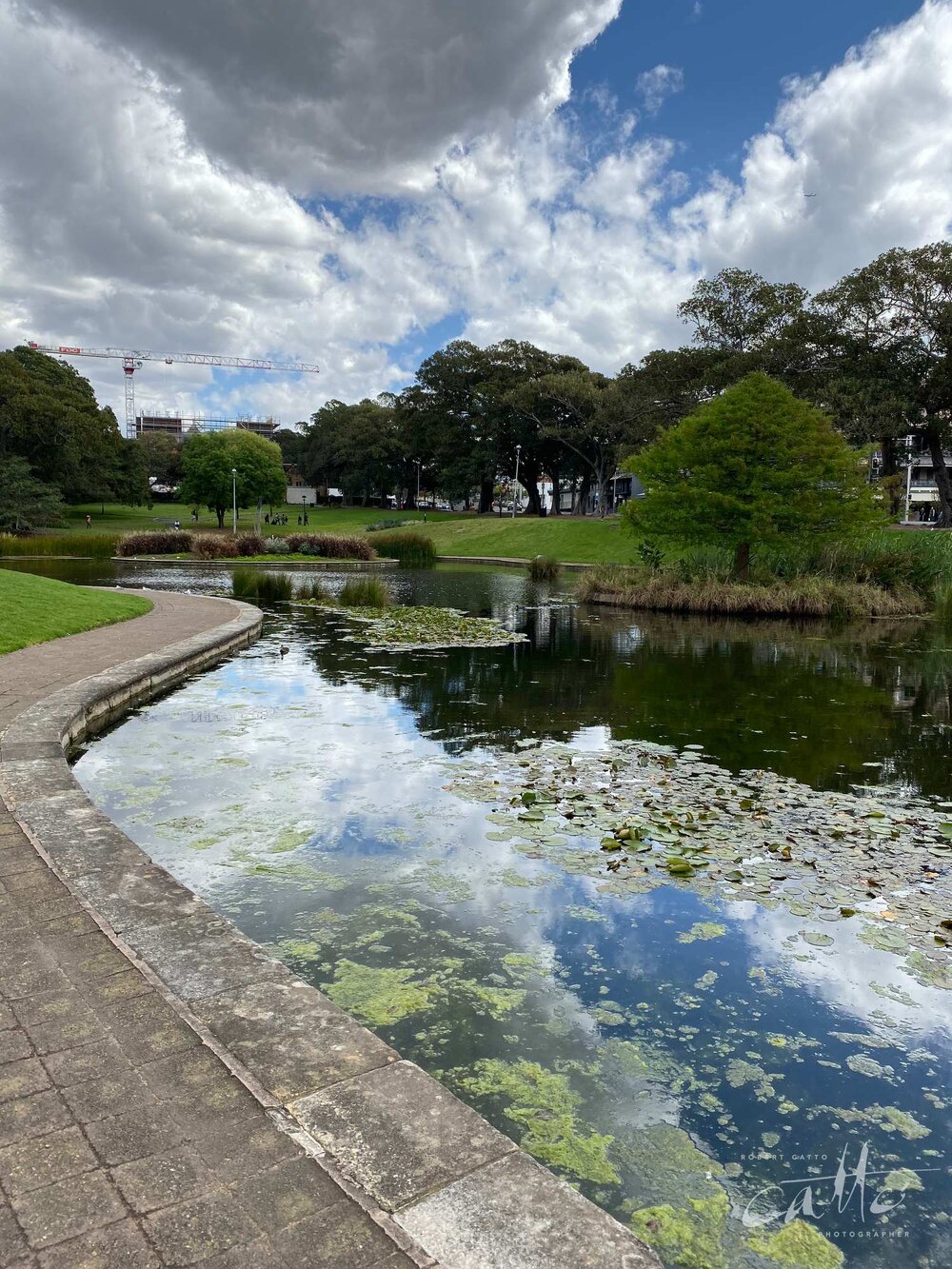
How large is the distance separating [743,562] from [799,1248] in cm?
2346

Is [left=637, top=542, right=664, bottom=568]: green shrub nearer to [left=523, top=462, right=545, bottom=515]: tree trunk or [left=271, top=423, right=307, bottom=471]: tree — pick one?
[left=523, top=462, right=545, bottom=515]: tree trunk

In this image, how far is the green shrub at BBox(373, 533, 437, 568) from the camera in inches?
1788

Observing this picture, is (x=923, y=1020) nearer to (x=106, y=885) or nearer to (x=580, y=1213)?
(x=580, y=1213)

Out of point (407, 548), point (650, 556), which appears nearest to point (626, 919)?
point (650, 556)

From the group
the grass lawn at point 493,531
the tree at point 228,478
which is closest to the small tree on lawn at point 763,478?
the grass lawn at point 493,531

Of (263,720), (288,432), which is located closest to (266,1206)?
(263,720)

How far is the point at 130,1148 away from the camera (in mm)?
2314

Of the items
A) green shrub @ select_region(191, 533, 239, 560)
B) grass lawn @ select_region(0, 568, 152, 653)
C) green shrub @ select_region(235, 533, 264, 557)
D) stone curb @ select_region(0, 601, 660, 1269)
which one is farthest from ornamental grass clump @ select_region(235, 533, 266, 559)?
stone curb @ select_region(0, 601, 660, 1269)

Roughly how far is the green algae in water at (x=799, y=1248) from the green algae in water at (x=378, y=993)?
62.3 inches

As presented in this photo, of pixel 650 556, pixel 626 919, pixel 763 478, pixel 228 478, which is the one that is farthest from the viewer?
pixel 228 478

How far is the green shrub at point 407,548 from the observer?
149ft

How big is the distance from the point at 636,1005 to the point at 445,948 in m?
0.98

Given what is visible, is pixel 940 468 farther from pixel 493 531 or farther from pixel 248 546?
pixel 248 546

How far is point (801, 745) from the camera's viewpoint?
8.55 metres
